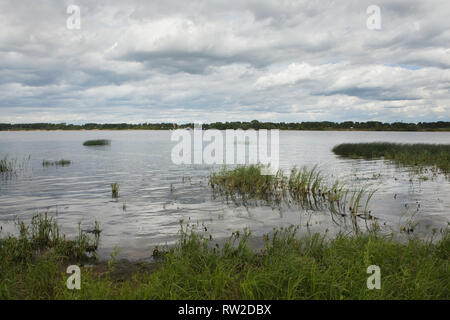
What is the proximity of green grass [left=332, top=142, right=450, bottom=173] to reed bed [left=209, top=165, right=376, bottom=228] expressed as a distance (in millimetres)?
16199

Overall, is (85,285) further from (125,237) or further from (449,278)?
(449,278)

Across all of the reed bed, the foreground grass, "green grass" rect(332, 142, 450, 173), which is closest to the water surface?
the reed bed

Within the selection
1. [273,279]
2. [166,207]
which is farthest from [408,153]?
[273,279]

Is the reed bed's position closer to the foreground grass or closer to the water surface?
the water surface

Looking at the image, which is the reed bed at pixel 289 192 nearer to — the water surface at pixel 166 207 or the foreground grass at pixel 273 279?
the water surface at pixel 166 207

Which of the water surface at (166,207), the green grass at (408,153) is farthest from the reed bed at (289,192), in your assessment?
the green grass at (408,153)

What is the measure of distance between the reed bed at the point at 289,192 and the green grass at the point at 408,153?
1620 cm

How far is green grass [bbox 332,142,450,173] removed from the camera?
31125 mm

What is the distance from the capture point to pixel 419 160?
3300 cm

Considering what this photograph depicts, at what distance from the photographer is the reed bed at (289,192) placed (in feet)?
51.7

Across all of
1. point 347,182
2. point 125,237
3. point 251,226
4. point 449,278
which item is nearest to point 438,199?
point 347,182

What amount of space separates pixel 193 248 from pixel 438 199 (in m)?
15.7
